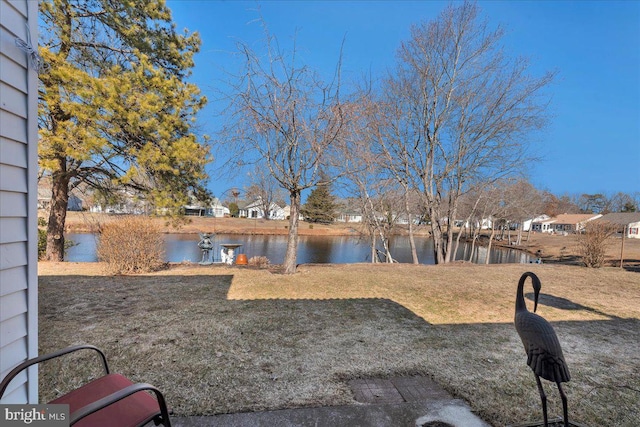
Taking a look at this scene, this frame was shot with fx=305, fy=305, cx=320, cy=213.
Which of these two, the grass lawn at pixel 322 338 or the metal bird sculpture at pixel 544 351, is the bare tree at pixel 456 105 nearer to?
the grass lawn at pixel 322 338

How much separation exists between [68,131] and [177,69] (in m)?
3.02

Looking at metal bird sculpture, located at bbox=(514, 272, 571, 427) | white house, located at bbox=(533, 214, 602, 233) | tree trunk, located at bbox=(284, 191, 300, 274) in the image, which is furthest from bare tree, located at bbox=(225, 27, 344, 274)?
white house, located at bbox=(533, 214, 602, 233)

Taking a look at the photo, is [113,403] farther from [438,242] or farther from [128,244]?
[438,242]

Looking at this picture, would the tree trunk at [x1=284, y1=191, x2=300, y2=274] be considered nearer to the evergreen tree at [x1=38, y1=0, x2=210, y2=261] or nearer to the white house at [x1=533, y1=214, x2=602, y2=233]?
the evergreen tree at [x1=38, y1=0, x2=210, y2=261]

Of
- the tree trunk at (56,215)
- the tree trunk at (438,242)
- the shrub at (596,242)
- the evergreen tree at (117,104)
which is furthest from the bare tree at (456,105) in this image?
the tree trunk at (56,215)

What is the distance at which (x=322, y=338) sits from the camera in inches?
129

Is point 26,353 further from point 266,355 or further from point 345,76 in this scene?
point 345,76

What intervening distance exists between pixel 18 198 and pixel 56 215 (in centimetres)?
730

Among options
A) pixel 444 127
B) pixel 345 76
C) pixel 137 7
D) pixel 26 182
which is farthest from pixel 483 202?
pixel 26 182

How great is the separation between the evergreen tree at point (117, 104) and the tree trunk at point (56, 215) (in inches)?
0.8

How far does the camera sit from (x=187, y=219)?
7582 millimetres

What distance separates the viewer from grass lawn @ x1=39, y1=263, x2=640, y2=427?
2.24 meters

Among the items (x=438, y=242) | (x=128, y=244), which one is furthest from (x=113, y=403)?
(x=438, y=242)

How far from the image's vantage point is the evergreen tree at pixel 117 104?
5910mm
